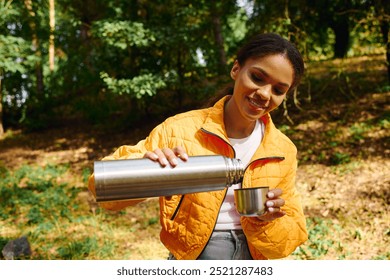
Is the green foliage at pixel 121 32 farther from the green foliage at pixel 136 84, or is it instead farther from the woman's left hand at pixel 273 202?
the woman's left hand at pixel 273 202

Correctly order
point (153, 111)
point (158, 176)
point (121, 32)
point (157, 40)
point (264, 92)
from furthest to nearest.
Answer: point (153, 111) < point (157, 40) < point (121, 32) < point (264, 92) < point (158, 176)

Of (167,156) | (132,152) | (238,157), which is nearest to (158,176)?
(167,156)

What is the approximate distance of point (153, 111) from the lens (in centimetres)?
856

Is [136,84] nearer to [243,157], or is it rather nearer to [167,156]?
[243,157]

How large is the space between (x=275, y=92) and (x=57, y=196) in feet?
15.3

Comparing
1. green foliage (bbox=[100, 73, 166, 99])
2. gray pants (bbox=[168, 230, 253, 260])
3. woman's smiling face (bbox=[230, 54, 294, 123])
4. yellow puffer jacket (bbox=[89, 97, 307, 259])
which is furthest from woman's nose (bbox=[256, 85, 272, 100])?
green foliage (bbox=[100, 73, 166, 99])

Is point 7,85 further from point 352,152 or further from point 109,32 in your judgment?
point 352,152

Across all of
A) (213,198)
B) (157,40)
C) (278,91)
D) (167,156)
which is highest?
(157,40)

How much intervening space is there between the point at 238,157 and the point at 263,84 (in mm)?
346

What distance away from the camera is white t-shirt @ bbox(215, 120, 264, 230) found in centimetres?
153

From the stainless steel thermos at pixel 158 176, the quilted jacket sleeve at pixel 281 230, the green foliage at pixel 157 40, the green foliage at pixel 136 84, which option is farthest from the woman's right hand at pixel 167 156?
Answer: the green foliage at pixel 136 84

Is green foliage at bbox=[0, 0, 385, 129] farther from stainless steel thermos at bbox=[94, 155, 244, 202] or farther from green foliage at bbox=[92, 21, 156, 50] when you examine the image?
stainless steel thermos at bbox=[94, 155, 244, 202]
